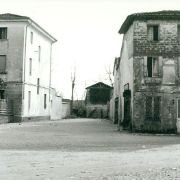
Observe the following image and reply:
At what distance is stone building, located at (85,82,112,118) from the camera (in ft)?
227

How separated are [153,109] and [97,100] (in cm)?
4215


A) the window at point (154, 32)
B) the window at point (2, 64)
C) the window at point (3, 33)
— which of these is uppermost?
the window at point (3, 33)

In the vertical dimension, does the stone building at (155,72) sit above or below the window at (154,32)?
below

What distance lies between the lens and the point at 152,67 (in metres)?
29.6

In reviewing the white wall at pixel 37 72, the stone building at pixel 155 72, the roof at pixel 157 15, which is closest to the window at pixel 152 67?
the stone building at pixel 155 72

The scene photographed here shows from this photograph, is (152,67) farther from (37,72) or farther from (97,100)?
(97,100)

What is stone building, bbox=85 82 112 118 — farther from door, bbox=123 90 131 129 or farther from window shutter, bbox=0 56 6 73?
door, bbox=123 90 131 129

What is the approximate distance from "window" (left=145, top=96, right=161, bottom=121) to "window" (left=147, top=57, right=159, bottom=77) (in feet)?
5.61

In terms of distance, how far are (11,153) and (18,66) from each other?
1012 inches

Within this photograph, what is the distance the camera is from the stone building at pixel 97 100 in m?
69.2

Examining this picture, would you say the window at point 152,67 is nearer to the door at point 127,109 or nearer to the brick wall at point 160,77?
the brick wall at point 160,77

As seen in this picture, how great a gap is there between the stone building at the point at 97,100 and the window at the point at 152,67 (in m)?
38.9

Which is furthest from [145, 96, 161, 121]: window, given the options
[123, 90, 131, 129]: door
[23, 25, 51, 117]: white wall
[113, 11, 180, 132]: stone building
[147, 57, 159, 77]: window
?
[23, 25, 51, 117]: white wall

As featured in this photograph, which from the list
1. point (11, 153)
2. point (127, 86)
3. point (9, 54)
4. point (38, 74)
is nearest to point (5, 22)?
point (9, 54)
